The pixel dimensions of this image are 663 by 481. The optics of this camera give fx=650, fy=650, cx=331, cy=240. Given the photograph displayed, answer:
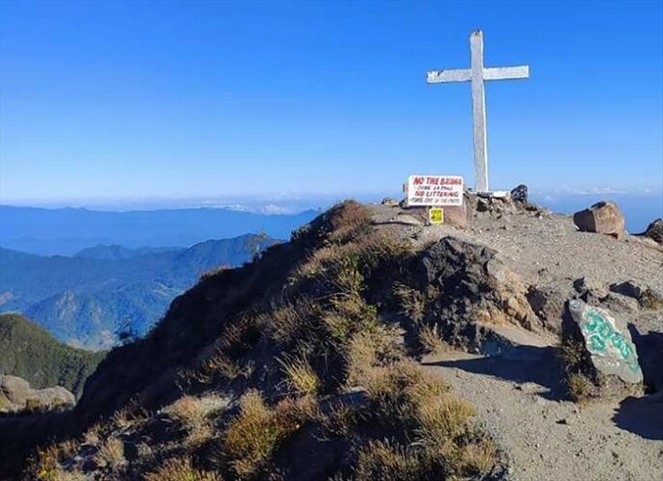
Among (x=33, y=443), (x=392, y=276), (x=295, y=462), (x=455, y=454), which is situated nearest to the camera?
(x=455, y=454)

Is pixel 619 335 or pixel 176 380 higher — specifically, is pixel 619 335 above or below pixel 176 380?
above

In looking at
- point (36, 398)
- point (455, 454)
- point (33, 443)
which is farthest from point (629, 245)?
point (36, 398)

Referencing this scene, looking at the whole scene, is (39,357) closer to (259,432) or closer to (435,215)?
(435,215)

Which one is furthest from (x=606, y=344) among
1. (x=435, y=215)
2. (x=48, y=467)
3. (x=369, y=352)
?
(x=48, y=467)

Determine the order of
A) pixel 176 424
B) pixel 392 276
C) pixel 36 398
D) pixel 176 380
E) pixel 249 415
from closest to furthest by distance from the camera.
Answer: pixel 249 415 → pixel 176 424 → pixel 392 276 → pixel 176 380 → pixel 36 398

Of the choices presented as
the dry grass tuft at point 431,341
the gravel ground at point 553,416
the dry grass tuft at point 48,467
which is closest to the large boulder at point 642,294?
the gravel ground at point 553,416

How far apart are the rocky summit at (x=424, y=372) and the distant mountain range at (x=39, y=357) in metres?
83.6

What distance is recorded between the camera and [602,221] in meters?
17.3

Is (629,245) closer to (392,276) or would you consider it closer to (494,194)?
(494,194)

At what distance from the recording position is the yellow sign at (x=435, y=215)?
1516 cm

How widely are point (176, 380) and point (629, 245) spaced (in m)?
11.5

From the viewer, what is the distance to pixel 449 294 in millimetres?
11258

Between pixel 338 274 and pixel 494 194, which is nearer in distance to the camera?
pixel 338 274

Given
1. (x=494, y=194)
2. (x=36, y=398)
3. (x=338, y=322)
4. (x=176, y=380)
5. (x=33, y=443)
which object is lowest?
(x=36, y=398)
